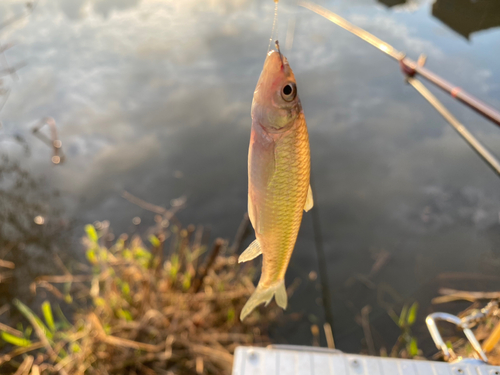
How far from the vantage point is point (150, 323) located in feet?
9.98

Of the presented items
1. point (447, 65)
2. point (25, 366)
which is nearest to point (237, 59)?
point (447, 65)

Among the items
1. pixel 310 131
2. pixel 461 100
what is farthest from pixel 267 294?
pixel 310 131

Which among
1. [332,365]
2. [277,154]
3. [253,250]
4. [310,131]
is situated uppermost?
[310,131]

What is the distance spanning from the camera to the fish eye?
1.01 metres

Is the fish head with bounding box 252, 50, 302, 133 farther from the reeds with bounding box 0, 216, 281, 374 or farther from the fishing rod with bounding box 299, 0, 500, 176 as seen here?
the fishing rod with bounding box 299, 0, 500, 176

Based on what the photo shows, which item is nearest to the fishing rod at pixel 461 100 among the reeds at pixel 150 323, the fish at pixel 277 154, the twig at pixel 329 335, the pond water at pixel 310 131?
the pond water at pixel 310 131

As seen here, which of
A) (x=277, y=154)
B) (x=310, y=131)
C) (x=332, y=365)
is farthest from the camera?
(x=310, y=131)

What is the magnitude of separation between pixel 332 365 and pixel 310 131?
4957mm

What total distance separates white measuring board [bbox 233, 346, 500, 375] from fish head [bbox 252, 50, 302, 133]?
4.20ft

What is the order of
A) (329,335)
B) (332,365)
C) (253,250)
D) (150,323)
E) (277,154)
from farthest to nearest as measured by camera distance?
(329,335)
(150,323)
(332,365)
(253,250)
(277,154)

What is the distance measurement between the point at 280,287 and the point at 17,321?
3.96 m

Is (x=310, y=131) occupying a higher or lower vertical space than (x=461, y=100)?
higher

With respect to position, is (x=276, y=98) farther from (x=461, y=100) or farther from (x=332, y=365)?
(x=461, y=100)

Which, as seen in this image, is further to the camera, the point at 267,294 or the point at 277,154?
the point at 267,294
